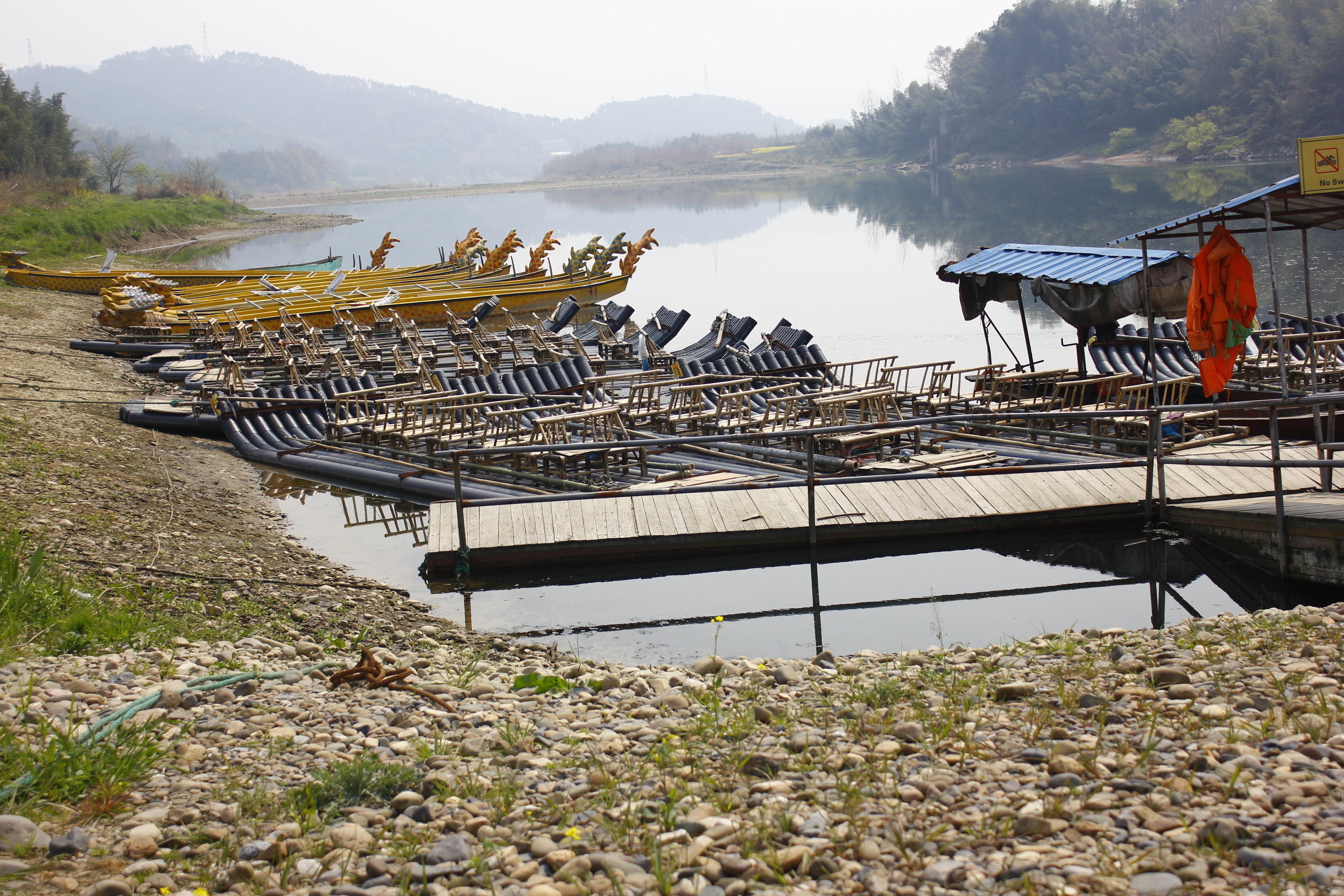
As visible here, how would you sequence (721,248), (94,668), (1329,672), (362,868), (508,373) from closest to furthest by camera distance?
(362,868) < (1329,672) < (94,668) < (508,373) < (721,248)

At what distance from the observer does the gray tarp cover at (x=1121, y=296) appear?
12.9m

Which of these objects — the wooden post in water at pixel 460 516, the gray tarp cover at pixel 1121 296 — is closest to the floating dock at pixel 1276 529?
the gray tarp cover at pixel 1121 296

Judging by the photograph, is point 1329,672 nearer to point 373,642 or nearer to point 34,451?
point 373,642

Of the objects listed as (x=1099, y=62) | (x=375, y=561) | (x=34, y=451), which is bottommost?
(x=375, y=561)

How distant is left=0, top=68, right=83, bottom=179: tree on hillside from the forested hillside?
7743 cm

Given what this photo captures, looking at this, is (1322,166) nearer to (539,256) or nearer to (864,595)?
(864,595)

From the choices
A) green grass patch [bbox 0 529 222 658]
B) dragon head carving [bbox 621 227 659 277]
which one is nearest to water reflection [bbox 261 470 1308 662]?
green grass patch [bbox 0 529 222 658]

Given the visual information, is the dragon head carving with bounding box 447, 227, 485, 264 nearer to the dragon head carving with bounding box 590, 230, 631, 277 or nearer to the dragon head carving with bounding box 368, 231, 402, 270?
the dragon head carving with bounding box 368, 231, 402, 270

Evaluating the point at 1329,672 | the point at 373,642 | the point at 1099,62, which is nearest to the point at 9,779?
the point at 373,642

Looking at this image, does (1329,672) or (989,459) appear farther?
(989,459)

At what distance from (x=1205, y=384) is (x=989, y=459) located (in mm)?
2255

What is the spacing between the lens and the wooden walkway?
9.13m

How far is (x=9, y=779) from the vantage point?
4020 millimetres

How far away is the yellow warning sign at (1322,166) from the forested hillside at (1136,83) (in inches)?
2725
